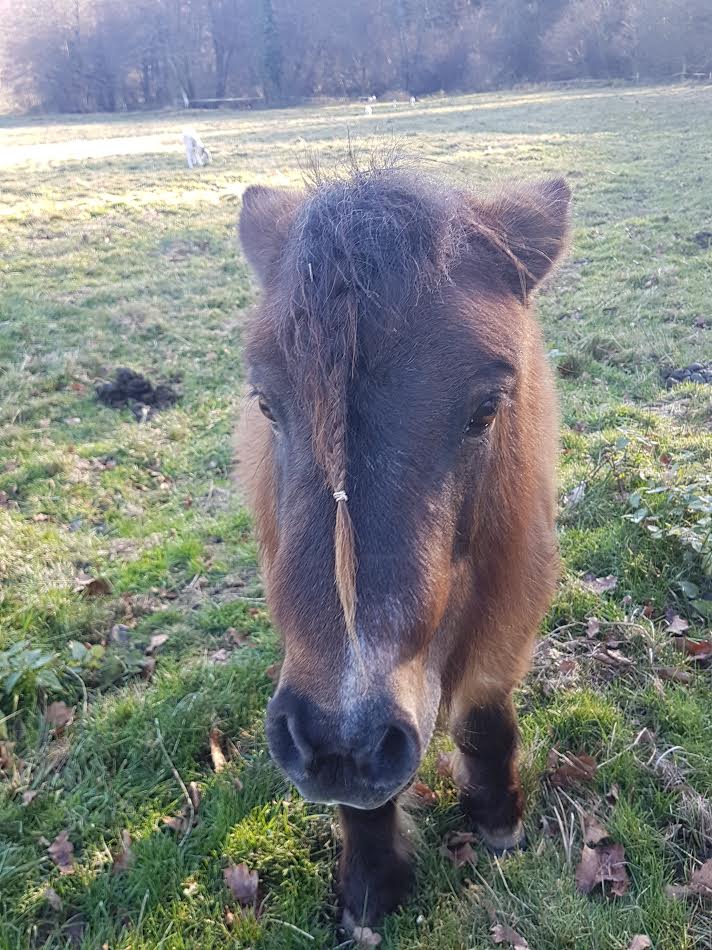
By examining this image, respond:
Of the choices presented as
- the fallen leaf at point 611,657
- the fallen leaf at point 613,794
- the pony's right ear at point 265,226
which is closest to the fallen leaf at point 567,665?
the fallen leaf at point 611,657

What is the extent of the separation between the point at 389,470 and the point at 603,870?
76.9 inches

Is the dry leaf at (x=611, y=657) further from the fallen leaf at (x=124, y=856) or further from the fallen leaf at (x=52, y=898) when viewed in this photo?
the fallen leaf at (x=52, y=898)

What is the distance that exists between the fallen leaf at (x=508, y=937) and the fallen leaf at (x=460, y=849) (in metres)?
0.29

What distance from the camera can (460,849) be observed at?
9.25 ft

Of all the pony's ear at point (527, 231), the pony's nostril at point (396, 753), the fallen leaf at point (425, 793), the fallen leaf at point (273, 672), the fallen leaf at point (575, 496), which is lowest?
the fallen leaf at point (425, 793)

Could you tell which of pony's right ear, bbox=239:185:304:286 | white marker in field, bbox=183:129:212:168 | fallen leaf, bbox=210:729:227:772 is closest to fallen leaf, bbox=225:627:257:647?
fallen leaf, bbox=210:729:227:772

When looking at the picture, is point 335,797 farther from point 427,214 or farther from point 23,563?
point 23,563

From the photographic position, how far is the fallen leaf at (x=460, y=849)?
276cm

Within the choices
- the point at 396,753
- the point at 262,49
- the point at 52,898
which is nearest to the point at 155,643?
the point at 52,898

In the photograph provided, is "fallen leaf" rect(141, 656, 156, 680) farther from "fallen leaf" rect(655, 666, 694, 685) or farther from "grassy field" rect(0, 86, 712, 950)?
"fallen leaf" rect(655, 666, 694, 685)

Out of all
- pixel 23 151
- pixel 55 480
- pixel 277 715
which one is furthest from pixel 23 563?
pixel 23 151

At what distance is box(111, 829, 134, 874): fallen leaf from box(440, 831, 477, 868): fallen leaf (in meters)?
1.29

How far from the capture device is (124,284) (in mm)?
10258

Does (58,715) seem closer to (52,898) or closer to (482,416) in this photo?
(52,898)
